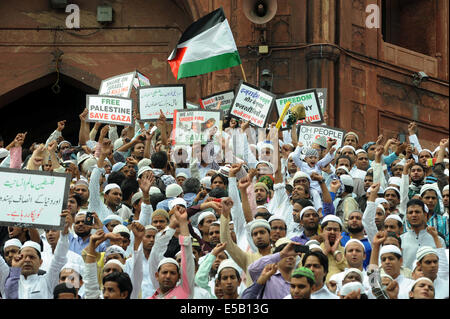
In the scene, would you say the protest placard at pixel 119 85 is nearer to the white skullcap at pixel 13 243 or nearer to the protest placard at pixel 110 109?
the protest placard at pixel 110 109

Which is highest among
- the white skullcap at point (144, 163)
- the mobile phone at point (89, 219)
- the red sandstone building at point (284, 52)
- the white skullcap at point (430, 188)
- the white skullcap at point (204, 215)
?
the red sandstone building at point (284, 52)

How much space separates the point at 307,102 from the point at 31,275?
835cm

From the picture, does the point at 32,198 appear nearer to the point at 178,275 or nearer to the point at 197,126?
the point at 178,275

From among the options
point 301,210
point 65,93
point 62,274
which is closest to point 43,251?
point 62,274

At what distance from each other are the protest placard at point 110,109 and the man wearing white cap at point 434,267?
25.4ft

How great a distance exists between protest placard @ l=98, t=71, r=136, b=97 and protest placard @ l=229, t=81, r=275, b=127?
220cm

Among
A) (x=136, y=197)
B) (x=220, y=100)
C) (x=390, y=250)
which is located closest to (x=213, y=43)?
(x=220, y=100)

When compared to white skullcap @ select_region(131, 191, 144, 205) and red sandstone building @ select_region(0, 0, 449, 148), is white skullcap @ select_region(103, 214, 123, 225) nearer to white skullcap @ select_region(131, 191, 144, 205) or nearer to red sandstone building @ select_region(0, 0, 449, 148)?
white skullcap @ select_region(131, 191, 144, 205)

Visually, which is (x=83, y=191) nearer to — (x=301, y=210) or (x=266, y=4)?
(x=301, y=210)

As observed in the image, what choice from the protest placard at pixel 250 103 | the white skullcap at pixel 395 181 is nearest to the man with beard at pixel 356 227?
the white skullcap at pixel 395 181

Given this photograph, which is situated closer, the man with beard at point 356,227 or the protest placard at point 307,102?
the man with beard at point 356,227

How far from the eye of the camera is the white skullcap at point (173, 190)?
13415mm

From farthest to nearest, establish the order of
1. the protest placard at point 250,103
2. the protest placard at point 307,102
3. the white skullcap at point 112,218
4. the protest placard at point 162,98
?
1. the protest placard at point 307,102
2. the protest placard at point 162,98
3. the protest placard at point 250,103
4. the white skullcap at point 112,218

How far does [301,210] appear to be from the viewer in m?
12.1
